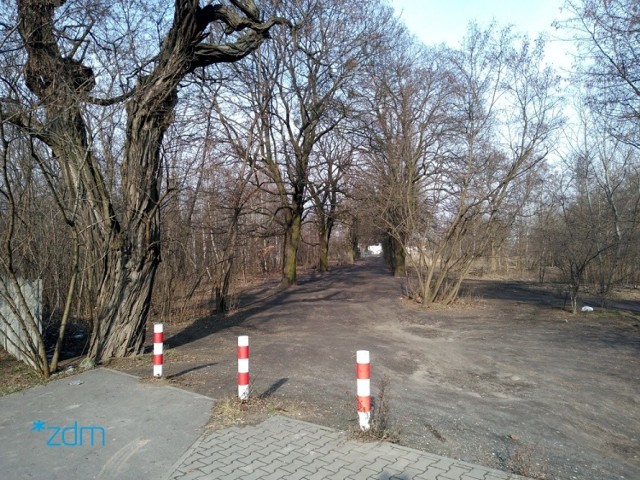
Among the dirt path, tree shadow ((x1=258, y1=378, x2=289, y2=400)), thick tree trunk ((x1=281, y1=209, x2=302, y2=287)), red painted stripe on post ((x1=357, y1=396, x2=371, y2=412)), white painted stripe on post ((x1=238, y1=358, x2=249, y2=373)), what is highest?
thick tree trunk ((x1=281, y1=209, x2=302, y2=287))

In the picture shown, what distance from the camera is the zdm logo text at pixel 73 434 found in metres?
5.07

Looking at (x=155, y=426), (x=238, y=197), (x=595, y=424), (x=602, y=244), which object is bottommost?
(x=595, y=424)

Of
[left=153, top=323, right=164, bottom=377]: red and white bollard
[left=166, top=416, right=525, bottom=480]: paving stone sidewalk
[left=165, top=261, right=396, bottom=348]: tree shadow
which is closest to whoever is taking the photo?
[left=166, top=416, right=525, bottom=480]: paving stone sidewalk

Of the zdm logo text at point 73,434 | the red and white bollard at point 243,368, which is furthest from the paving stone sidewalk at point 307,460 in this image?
the zdm logo text at point 73,434

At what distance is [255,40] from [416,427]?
7.61 metres

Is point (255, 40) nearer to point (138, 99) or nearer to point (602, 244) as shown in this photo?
point (138, 99)

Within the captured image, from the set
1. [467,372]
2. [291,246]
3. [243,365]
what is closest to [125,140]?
[243,365]

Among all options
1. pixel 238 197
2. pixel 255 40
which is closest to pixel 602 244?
pixel 238 197

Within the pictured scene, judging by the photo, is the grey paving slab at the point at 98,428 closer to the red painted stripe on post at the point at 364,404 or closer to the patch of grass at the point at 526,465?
the red painted stripe on post at the point at 364,404

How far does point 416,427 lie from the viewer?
18.8ft

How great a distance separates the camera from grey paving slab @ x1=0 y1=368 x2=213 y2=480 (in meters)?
4.50

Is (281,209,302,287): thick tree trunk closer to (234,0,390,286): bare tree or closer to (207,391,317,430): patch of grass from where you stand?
(234,0,390,286): bare tree

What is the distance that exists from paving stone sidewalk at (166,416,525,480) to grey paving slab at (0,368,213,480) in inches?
12.4

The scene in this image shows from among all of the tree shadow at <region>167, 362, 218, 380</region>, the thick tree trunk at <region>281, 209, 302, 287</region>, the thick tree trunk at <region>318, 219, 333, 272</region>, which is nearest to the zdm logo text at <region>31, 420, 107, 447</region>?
the tree shadow at <region>167, 362, 218, 380</region>
